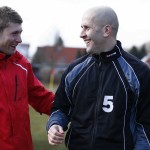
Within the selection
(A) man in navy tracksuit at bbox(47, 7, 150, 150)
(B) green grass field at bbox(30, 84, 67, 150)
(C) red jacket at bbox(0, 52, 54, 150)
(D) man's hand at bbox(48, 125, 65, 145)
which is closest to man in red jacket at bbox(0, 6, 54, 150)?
(C) red jacket at bbox(0, 52, 54, 150)

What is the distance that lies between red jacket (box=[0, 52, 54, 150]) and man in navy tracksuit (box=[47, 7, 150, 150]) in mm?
614

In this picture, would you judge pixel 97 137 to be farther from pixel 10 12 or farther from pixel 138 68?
pixel 10 12

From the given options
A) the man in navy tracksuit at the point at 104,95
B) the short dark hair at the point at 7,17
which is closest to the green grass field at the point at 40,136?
the short dark hair at the point at 7,17

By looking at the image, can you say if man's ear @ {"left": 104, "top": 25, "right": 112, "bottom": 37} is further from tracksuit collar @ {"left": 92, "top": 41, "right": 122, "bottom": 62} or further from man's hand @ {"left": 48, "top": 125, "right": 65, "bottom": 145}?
man's hand @ {"left": 48, "top": 125, "right": 65, "bottom": 145}

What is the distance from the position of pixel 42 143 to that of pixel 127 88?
6594 millimetres

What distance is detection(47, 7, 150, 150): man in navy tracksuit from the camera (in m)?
3.98

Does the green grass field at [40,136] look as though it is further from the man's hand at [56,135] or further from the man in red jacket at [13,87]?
the man's hand at [56,135]

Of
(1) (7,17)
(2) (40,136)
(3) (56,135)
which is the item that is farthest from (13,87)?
(2) (40,136)

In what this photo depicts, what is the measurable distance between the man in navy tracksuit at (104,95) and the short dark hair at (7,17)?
3.33 feet

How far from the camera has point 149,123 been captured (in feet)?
13.2

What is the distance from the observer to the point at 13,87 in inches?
189

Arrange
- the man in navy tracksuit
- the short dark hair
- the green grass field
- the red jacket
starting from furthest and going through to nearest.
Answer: the green grass field → the short dark hair → the red jacket → the man in navy tracksuit

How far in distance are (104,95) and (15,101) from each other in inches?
43.0

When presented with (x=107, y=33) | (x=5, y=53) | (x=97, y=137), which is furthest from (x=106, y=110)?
(x=5, y=53)
